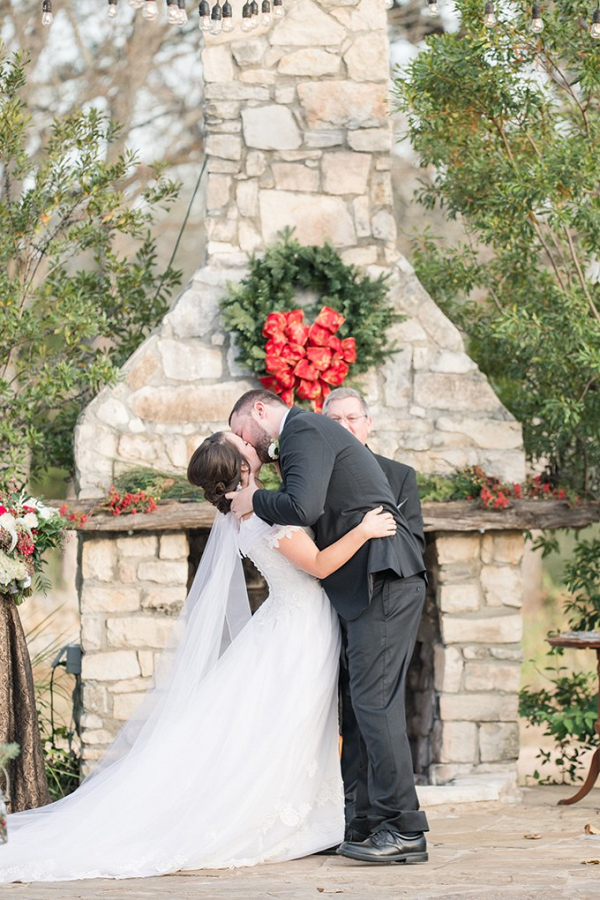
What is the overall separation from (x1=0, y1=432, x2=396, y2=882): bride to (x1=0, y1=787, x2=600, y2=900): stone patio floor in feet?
0.48

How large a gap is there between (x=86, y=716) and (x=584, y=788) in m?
2.71

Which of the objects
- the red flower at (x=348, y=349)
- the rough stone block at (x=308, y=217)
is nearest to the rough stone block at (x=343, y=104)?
the rough stone block at (x=308, y=217)

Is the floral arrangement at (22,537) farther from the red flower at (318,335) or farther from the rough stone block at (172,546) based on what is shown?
the red flower at (318,335)

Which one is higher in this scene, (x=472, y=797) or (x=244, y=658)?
(x=244, y=658)

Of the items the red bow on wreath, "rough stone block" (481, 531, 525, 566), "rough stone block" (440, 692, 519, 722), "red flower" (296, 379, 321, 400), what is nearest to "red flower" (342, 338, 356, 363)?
the red bow on wreath

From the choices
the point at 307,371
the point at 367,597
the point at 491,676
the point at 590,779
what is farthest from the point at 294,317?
the point at 590,779

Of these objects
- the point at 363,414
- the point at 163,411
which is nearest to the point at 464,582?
the point at 363,414

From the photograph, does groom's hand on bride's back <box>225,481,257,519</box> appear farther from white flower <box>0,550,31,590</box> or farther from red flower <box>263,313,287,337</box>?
red flower <box>263,313,287,337</box>

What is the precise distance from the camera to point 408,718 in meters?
6.71

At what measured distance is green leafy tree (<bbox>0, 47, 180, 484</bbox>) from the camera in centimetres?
618

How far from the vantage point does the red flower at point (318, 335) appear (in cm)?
605

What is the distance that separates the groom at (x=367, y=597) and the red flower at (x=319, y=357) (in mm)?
1759

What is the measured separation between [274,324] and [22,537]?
193 centimetres

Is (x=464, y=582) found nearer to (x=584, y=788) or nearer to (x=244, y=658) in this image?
(x=584, y=788)
